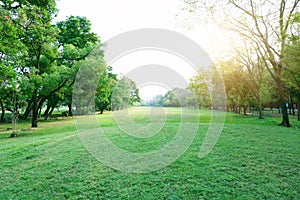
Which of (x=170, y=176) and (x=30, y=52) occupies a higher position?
(x=30, y=52)

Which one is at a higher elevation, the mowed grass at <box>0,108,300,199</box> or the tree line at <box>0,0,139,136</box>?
the tree line at <box>0,0,139,136</box>

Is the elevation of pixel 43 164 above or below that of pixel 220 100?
below

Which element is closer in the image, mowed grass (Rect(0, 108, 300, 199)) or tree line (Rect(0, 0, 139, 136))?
mowed grass (Rect(0, 108, 300, 199))

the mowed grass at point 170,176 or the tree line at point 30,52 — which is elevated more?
the tree line at point 30,52

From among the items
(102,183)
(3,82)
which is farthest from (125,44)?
(3,82)

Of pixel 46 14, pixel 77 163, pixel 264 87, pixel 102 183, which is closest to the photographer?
pixel 102 183

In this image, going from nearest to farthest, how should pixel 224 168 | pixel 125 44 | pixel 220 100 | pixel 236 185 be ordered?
pixel 236 185 < pixel 224 168 < pixel 125 44 < pixel 220 100

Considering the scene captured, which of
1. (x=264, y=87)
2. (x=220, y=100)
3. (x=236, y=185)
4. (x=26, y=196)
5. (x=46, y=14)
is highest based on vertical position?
(x=46, y=14)

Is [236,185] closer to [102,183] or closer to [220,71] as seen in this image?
[102,183]

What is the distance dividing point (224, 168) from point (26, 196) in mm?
3833

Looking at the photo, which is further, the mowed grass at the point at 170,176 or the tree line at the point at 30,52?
the tree line at the point at 30,52

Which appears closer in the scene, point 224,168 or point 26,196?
point 26,196

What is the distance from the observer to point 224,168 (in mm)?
4066

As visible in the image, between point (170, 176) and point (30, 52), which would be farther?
point (30, 52)
